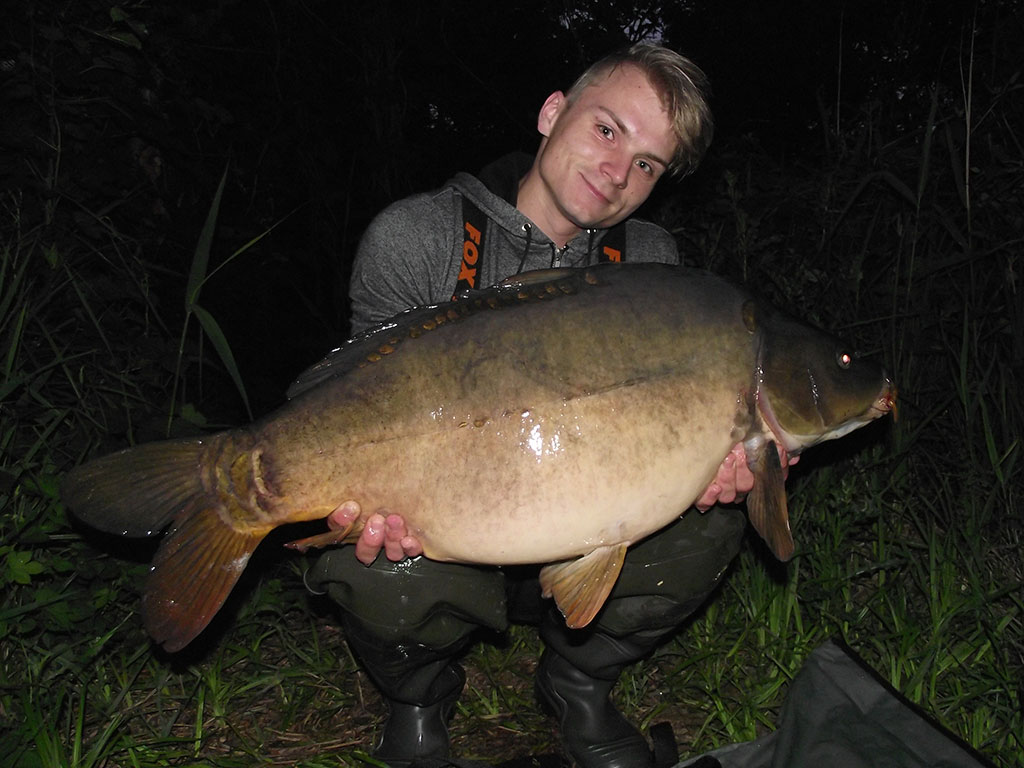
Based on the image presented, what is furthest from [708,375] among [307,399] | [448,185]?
[448,185]

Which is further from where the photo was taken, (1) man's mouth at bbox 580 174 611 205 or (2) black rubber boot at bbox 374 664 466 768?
(1) man's mouth at bbox 580 174 611 205

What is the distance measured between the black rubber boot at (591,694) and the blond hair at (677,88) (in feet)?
3.82

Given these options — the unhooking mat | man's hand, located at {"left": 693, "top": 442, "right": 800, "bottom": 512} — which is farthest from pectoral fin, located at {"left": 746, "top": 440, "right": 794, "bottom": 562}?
the unhooking mat

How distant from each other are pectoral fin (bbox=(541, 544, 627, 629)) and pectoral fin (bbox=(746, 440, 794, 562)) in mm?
307

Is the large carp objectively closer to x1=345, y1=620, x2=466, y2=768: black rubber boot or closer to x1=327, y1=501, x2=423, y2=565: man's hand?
x1=327, y1=501, x2=423, y2=565: man's hand

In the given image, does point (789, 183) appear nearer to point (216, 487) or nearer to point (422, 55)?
point (216, 487)

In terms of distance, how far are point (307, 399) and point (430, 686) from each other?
80cm

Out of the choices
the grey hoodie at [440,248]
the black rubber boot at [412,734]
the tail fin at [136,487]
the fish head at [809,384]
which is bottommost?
the black rubber boot at [412,734]

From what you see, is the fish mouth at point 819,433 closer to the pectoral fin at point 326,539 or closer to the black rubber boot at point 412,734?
the pectoral fin at point 326,539

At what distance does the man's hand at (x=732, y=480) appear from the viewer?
5.61 ft

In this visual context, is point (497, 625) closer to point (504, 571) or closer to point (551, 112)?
point (504, 571)

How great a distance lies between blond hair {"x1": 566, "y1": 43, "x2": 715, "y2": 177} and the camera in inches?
79.7

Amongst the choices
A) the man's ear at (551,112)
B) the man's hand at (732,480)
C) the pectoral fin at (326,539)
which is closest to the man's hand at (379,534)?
the pectoral fin at (326,539)

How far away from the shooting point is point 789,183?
3.55 meters
